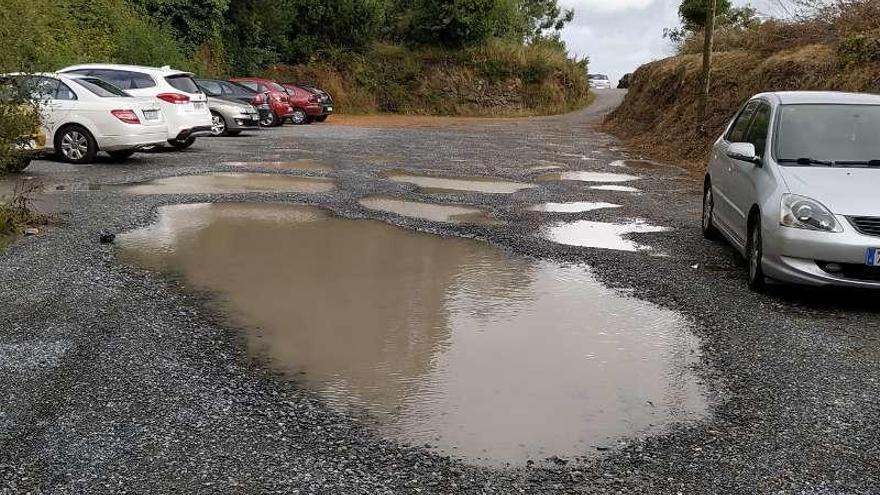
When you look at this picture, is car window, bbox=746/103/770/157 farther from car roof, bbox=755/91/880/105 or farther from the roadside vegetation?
the roadside vegetation

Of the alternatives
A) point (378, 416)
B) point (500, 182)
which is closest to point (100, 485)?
point (378, 416)

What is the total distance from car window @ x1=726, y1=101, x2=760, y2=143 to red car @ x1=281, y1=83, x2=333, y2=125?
895 inches

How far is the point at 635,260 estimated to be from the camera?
27.2ft

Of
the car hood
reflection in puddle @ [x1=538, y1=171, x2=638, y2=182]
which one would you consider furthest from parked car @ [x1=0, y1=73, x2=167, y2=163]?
the car hood

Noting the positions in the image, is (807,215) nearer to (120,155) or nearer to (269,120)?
(120,155)

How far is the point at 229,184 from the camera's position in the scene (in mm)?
12742

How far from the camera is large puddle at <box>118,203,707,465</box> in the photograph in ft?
14.7

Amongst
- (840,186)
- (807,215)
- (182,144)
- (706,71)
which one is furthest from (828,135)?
(182,144)

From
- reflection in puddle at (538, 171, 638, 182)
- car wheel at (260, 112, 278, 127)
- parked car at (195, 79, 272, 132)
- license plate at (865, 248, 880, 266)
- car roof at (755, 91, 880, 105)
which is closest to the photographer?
license plate at (865, 248, 880, 266)

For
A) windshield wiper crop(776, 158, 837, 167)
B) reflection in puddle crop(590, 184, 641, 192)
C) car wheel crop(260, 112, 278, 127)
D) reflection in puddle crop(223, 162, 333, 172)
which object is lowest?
reflection in puddle crop(590, 184, 641, 192)

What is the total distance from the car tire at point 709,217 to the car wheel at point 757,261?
2.01 m

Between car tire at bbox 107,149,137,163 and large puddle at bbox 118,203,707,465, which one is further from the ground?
car tire at bbox 107,149,137,163

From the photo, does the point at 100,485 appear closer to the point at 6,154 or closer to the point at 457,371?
the point at 457,371

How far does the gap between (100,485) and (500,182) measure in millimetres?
11065
